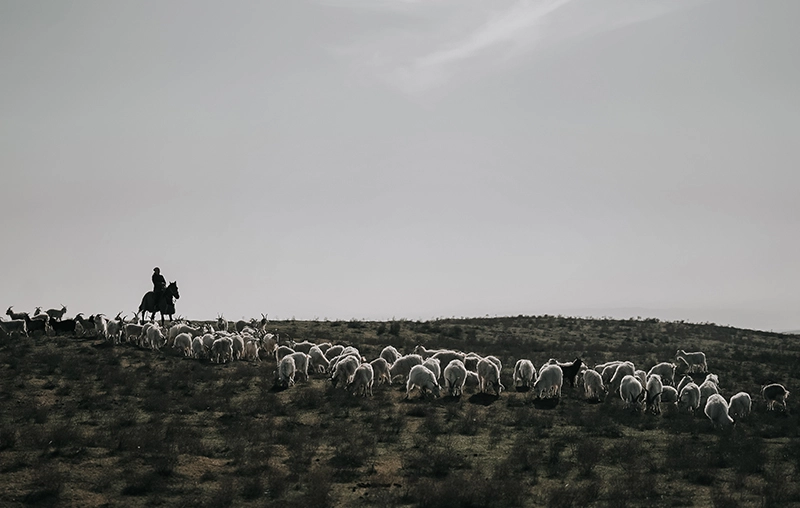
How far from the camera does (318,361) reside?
28.2 metres

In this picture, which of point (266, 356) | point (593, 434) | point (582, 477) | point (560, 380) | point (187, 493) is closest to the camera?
point (187, 493)

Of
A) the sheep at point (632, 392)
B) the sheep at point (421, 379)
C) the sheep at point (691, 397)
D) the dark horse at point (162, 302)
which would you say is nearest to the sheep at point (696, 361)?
the sheep at point (691, 397)

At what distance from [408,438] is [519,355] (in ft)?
71.6

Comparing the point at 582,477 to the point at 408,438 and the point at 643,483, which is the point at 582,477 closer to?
the point at 643,483

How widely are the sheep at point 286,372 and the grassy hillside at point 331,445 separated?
1.50ft

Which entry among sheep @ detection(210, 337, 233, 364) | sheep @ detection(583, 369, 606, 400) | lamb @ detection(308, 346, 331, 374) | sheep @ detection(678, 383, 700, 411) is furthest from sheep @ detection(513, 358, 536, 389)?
sheep @ detection(210, 337, 233, 364)

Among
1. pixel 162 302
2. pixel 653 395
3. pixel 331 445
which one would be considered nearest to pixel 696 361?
pixel 653 395

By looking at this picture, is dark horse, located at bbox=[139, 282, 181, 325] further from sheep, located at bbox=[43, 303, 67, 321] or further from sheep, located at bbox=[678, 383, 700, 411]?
sheep, located at bbox=[678, 383, 700, 411]

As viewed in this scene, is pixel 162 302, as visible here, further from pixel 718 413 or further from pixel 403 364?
pixel 718 413

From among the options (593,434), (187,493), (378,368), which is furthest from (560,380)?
(187,493)

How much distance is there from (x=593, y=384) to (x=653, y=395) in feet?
9.14

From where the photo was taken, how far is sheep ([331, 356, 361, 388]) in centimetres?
2373

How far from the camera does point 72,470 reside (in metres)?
13.8

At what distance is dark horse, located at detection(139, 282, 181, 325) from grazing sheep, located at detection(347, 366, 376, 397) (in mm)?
18683
